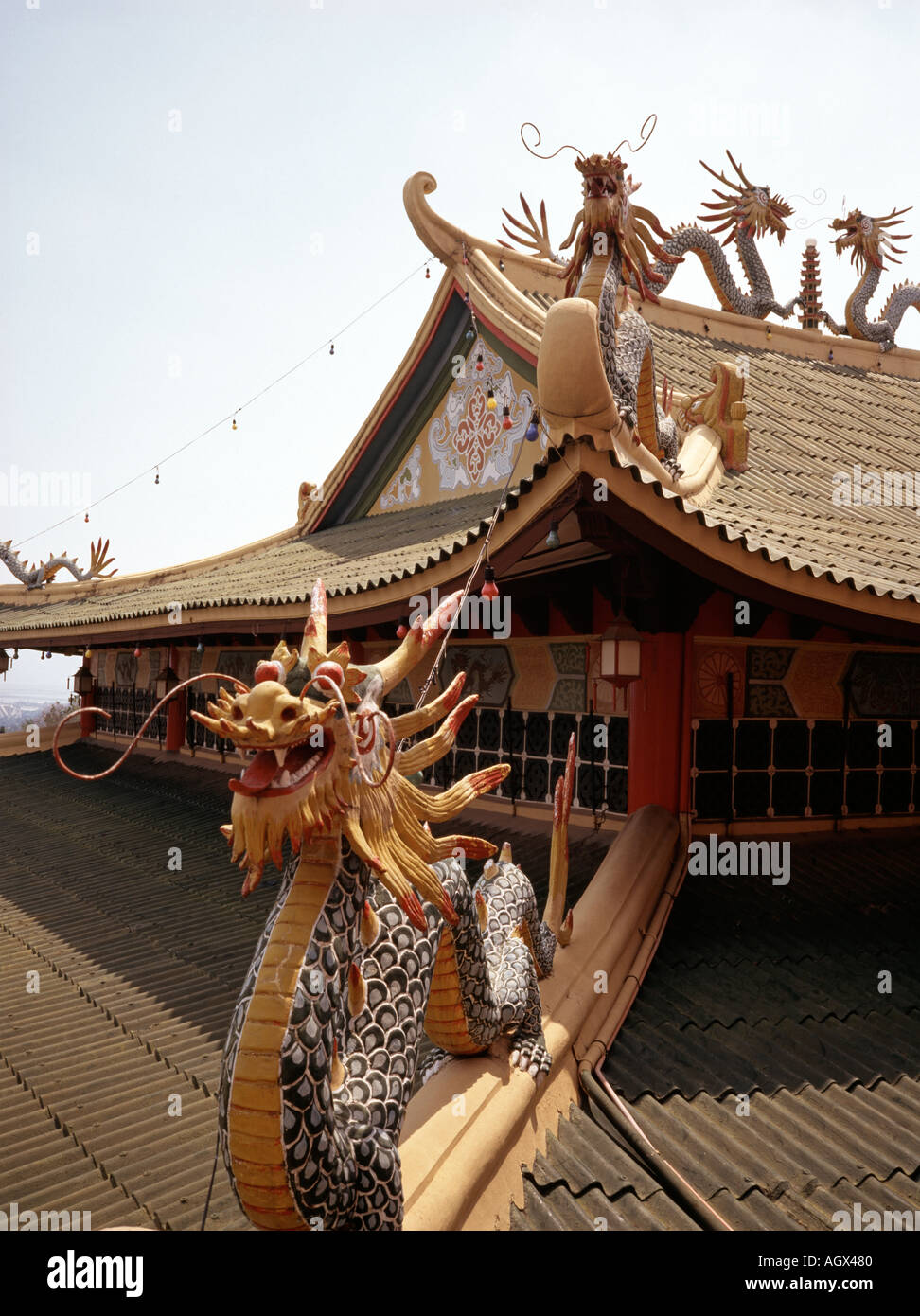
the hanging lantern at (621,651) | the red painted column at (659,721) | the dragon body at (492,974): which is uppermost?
the hanging lantern at (621,651)

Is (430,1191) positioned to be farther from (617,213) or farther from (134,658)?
(134,658)

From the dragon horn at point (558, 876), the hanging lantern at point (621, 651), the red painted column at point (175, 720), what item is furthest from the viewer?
the red painted column at point (175, 720)

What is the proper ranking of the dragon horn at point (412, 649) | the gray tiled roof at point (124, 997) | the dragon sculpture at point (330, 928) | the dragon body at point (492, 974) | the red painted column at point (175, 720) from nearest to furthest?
the dragon sculpture at point (330, 928)
the dragon horn at point (412, 649)
the dragon body at point (492, 974)
the gray tiled roof at point (124, 997)
the red painted column at point (175, 720)

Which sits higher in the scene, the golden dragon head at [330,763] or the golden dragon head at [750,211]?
the golden dragon head at [750,211]

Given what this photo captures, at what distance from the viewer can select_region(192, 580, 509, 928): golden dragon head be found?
252 centimetres

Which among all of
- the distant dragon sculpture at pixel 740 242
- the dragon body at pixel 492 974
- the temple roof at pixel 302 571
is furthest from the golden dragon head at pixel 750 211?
the dragon body at pixel 492 974

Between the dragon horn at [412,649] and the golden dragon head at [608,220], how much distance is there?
3.54 m

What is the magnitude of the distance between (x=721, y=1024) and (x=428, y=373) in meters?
7.64

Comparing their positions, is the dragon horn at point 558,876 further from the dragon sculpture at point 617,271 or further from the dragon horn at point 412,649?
the dragon sculpture at point 617,271

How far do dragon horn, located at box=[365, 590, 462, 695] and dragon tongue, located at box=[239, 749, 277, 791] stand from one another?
0.51 m

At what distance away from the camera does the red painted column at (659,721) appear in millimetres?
5637

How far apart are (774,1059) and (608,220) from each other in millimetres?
4727

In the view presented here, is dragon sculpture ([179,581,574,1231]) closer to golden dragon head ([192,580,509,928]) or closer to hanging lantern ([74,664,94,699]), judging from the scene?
golden dragon head ([192,580,509,928])

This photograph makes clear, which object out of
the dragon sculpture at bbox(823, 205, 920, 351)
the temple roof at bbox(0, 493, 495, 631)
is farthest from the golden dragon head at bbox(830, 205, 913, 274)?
the temple roof at bbox(0, 493, 495, 631)
